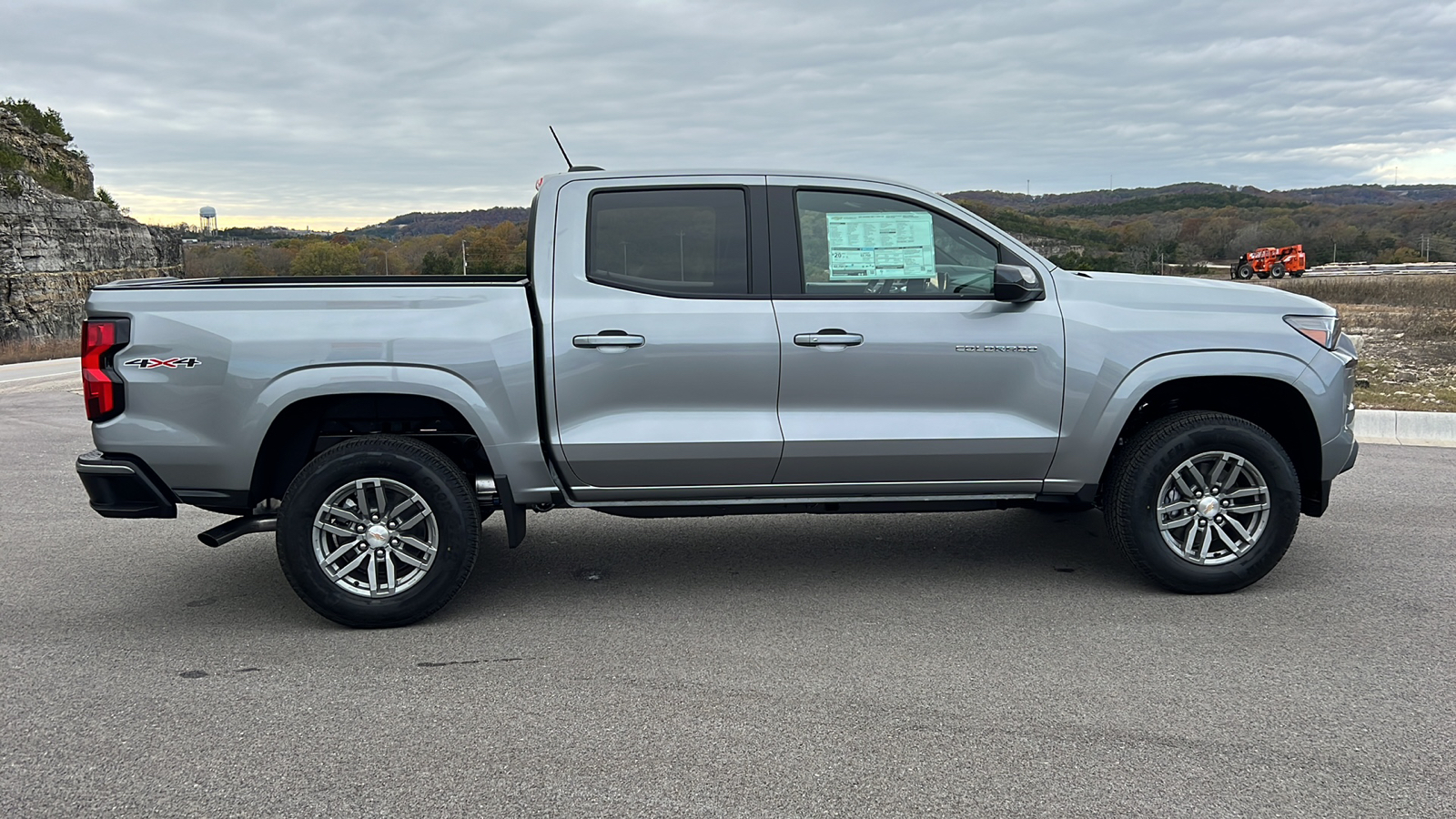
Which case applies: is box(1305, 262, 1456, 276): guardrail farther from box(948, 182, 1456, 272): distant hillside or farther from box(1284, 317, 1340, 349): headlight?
box(1284, 317, 1340, 349): headlight

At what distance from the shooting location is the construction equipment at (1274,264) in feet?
226

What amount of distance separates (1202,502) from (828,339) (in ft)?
6.41

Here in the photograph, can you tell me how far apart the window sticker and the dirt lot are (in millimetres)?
7973

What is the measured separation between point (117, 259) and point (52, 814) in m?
72.9

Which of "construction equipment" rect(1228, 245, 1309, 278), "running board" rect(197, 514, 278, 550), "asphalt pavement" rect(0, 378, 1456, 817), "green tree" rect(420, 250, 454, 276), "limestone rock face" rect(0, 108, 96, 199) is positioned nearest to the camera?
"asphalt pavement" rect(0, 378, 1456, 817)

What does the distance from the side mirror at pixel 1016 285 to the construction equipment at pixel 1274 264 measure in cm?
7169

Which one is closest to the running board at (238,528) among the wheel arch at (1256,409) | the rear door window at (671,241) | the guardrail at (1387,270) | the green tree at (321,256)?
the rear door window at (671,241)

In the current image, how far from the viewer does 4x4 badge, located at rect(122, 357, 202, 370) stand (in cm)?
469

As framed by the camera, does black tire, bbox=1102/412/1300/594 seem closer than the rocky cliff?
Yes

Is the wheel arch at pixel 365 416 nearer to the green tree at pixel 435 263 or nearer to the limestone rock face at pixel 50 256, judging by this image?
the green tree at pixel 435 263

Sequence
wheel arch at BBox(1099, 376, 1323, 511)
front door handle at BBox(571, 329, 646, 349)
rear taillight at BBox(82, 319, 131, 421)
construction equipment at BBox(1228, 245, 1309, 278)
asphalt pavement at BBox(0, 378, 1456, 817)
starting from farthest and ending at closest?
construction equipment at BBox(1228, 245, 1309, 278)
wheel arch at BBox(1099, 376, 1323, 511)
front door handle at BBox(571, 329, 646, 349)
rear taillight at BBox(82, 319, 131, 421)
asphalt pavement at BBox(0, 378, 1456, 817)

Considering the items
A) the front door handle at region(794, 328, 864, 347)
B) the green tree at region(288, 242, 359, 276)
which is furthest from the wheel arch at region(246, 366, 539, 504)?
the green tree at region(288, 242, 359, 276)

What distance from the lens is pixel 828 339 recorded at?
4.89 metres

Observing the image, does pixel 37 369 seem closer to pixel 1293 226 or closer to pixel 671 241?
pixel 671 241
